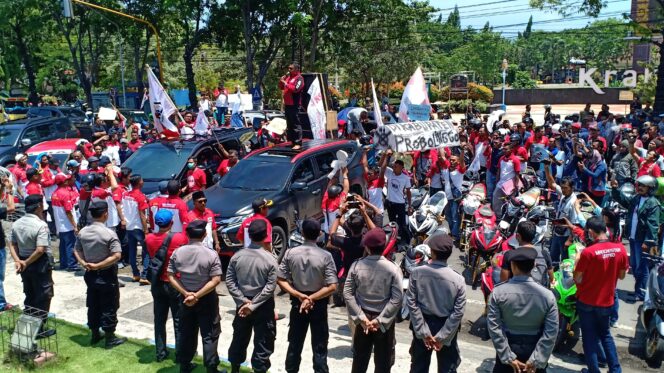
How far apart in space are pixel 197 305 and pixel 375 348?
1.81m

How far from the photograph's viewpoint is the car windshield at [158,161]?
11.5 m

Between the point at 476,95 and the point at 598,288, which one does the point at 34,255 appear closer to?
the point at 598,288

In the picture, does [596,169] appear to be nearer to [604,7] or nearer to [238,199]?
[238,199]

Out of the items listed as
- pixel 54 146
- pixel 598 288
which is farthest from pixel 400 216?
pixel 54 146

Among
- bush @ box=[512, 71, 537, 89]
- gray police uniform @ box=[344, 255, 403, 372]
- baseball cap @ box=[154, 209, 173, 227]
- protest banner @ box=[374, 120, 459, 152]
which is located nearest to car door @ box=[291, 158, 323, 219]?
protest banner @ box=[374, 120, 459, 152]

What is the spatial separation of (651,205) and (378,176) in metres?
4.10

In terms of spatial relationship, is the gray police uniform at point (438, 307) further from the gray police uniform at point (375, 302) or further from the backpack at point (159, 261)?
the backpack at point (159, 261)

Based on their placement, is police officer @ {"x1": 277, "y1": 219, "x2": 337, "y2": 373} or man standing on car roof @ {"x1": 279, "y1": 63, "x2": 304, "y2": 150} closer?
police officer @ {"x1": 277, "y1": 219, "x2": 337, "y2": 373}

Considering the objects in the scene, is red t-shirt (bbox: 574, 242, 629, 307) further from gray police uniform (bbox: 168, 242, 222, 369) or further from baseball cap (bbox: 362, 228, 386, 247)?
gray police uniform (bbox: 168, 242, 222, 369)

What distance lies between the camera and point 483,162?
44.0ft

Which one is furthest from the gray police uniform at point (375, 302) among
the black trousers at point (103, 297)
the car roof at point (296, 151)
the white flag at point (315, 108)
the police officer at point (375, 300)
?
the white flag at point (315, 108)

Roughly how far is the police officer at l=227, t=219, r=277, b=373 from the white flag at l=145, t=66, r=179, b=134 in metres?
7.81

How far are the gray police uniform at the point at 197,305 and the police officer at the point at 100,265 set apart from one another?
3.76 ft

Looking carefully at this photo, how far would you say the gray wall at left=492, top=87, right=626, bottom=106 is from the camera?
50656 millimetres
